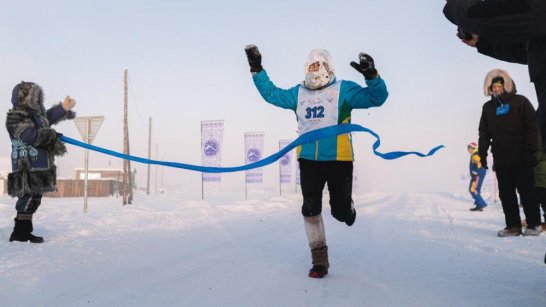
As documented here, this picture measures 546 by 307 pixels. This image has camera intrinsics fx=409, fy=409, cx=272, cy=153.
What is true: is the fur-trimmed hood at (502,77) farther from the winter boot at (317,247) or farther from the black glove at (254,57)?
the winter boot at (317,247)

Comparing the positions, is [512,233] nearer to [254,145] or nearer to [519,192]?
[519,192]

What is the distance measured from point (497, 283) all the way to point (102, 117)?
421 inches

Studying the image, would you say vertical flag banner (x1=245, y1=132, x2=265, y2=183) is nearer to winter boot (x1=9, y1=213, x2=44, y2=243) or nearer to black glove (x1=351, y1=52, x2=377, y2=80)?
winter boot (x1=9, y1=213, x2=44, y2=243)

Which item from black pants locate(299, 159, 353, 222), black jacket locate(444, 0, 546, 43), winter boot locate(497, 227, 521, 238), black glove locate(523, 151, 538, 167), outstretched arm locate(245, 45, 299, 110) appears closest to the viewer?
black jacket locate(444, 0, 546, 43)

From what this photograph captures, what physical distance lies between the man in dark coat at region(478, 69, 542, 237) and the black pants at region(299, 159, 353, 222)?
2716mm

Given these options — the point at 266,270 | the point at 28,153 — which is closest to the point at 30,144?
the point at 28,153

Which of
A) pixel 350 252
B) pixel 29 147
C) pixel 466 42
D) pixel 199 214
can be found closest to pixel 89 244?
pixel 29 147

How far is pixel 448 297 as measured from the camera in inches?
96.7

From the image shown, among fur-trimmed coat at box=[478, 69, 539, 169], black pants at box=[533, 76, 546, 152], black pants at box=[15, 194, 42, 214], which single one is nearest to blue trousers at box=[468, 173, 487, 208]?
fur-trimmed coat at box=[478, 69, 539, 169]

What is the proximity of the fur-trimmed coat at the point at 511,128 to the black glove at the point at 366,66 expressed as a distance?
252cm

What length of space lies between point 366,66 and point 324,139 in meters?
0.66

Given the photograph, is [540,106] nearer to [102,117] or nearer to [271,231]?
[271,231]

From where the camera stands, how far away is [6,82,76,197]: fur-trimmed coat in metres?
4.72

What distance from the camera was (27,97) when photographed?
4.86 meters
